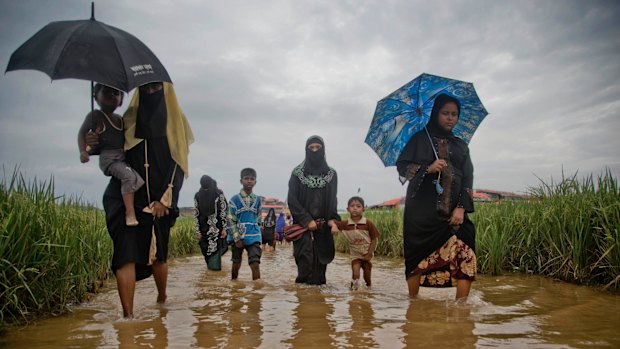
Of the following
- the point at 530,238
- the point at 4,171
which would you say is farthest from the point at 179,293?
the point at 530,238

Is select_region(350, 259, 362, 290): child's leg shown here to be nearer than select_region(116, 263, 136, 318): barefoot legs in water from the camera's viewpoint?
No

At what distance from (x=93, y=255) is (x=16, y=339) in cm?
241

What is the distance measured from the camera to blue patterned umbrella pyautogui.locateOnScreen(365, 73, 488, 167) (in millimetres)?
4547

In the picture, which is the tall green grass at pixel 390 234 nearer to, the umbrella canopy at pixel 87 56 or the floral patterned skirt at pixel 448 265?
the floral patterned skirt at pixel 448 265

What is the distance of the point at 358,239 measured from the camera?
5898mm

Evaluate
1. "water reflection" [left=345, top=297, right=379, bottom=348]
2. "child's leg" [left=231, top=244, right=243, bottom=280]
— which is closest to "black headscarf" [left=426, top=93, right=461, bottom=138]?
"water reflection" [left=345, top=297, right=379, bottom=348]

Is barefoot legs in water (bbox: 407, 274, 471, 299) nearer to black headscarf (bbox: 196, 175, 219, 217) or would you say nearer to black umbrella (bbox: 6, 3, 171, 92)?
black umbrella (bbox: 6, 3, 171, 92)

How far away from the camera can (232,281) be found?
6828 millimetres

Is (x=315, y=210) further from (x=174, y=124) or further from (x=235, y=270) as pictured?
(x=174, y=124)

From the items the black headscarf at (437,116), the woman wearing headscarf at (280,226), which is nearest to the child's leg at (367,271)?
the black headscarf at (437,116)

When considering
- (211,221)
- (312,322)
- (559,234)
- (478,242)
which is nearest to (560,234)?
(559,234)

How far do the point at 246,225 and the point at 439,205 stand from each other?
11.1 feet

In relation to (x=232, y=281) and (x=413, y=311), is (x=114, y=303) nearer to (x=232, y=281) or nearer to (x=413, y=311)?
(x=232, y=281)

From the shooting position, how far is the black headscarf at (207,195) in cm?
814
